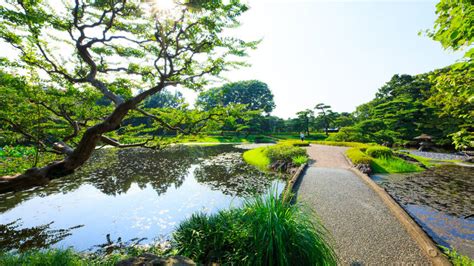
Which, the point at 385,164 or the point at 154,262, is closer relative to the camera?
the point at 154,262

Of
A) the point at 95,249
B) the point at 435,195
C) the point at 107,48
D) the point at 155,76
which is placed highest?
the point at 107,48

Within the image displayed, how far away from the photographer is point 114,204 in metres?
8.59

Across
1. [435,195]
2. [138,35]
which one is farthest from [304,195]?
[138,35]

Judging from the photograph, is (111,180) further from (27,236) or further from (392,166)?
(392,166)

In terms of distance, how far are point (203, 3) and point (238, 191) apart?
27.2 feet

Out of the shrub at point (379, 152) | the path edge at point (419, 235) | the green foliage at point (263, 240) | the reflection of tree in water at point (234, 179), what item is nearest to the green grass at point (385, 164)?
the shrub at point (379, 152)

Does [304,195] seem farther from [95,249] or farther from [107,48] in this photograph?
[107,48]

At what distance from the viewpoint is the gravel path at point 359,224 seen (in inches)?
156

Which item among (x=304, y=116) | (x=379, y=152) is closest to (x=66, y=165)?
(x=379, y=152)

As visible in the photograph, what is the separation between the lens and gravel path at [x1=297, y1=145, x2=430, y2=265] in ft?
13.0

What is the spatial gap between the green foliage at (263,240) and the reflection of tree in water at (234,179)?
184 inches

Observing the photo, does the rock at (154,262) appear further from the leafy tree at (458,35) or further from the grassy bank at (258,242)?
the leafy tree at (458,35)

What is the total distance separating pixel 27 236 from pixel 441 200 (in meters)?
14.4

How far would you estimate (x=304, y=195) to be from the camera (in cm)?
749
